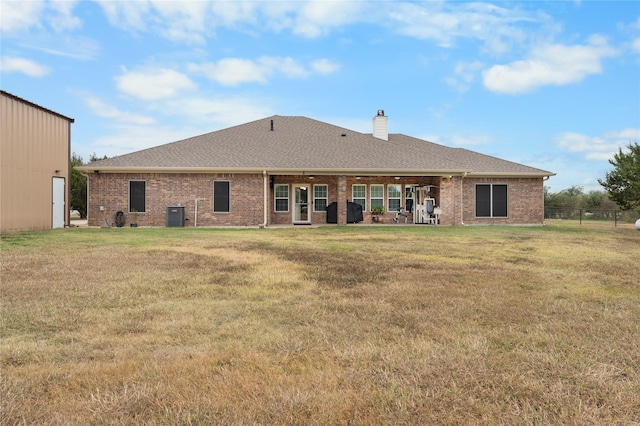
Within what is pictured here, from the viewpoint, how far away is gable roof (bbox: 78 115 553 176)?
18266mm

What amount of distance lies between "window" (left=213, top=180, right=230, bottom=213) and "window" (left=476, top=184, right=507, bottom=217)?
39.5 ft

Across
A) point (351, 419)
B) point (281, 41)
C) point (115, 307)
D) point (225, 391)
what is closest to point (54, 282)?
point (115, 307)

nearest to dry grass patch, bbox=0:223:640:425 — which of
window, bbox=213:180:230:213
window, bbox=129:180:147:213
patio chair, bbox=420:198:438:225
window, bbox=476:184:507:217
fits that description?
window, bbox=213:180:230:213

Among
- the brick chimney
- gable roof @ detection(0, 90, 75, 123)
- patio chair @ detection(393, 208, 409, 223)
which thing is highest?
the brick chimney

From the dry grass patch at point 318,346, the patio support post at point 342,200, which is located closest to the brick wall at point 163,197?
the patio support post at point 342,200

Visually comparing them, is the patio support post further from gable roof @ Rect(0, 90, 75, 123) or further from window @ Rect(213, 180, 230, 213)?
gable roof @ Rect(0, 90, 75, 123)

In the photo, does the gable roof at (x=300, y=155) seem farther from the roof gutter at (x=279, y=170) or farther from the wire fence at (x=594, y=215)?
the wire fence at (x=594, y=215)

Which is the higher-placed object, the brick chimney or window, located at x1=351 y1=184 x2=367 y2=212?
the brick chimney

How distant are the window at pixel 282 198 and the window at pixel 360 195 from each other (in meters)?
3.32

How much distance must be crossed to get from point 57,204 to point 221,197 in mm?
6777

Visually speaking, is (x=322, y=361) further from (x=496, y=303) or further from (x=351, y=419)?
(x=496, y=303)

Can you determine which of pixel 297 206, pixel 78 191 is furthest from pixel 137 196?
pixel 78 191

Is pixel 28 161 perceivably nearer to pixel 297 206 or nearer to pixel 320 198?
pixel 297 206

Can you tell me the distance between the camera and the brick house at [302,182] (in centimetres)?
1827
